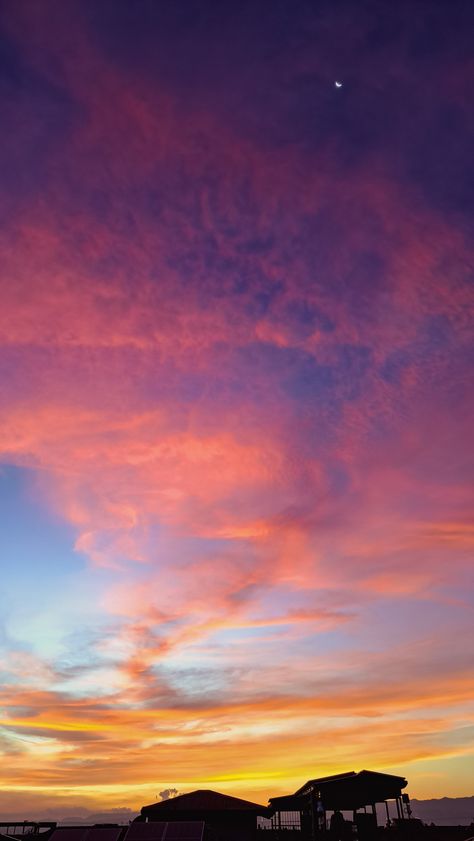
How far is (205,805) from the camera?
41.6 metres

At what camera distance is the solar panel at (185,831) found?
88.0 feet

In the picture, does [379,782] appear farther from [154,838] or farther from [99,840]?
[99,840]

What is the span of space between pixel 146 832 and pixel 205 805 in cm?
1657

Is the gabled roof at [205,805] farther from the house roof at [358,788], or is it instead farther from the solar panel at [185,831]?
the solar panel at [185,831]

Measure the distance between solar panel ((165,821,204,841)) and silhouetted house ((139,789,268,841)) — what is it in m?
13.9

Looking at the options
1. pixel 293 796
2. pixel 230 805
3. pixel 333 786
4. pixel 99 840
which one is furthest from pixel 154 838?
pixel 293 796

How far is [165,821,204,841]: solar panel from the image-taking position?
26.8m

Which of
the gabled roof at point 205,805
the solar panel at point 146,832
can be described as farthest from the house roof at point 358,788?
the solar panel at point 146,832

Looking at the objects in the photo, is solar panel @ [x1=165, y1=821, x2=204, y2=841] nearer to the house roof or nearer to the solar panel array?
the solar panel array

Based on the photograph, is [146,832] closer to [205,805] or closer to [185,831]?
[185,831]

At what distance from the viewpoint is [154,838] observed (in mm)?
26984

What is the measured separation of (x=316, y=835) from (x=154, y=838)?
44.4 ft

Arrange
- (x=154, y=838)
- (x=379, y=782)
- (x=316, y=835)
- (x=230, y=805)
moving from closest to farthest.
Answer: (x=154, y=838) < (x=379, y=782) < (x=316, y=835) < (x=230, y=805)

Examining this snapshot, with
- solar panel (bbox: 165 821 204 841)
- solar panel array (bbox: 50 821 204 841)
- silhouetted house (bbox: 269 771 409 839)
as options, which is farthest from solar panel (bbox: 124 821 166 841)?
silhouetted house (bbox: 269 771 409 839)
